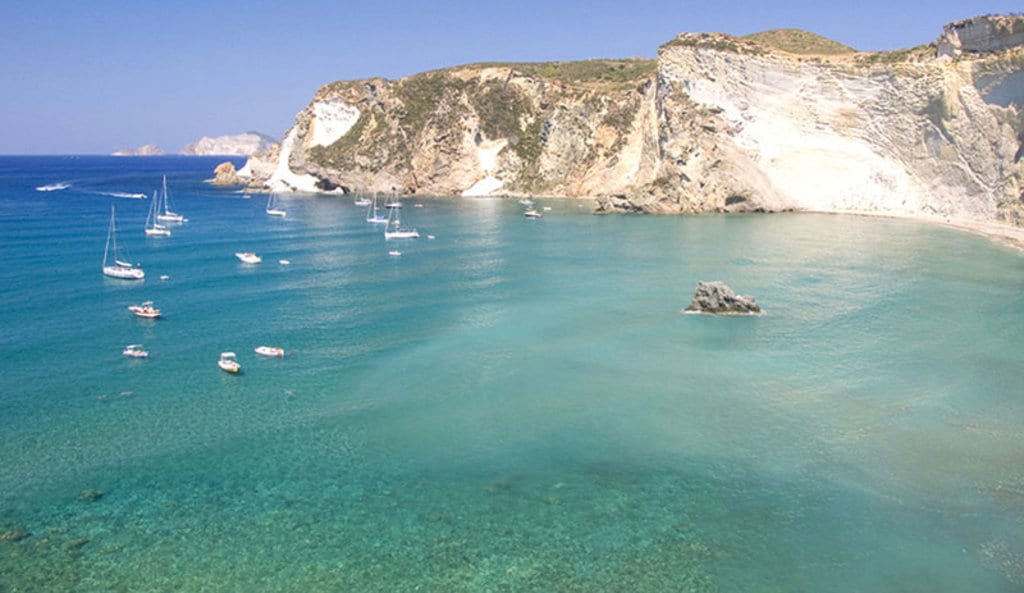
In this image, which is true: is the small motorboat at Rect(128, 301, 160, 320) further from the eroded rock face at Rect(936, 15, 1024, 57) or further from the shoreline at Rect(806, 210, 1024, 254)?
the eroded rock face at Rect(936, 15, 1024, 57)

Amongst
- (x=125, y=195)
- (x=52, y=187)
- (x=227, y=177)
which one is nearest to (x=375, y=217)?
(x=125, y=195)

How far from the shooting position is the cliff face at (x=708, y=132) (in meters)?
76.6

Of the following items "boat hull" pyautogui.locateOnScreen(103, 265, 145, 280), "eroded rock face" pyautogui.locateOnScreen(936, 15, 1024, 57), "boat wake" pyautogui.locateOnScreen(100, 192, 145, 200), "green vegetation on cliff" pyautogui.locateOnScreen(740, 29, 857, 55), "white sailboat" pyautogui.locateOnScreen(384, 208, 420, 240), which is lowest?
"boat hull" pyautogui.locateOnScreen(103, 265, 145, 280)

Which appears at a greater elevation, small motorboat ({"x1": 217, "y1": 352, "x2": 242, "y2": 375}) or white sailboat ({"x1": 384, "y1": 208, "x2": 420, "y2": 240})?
white sailboat ({"x1": 384, "y1": 208, "x2": 420, "y2": 240})

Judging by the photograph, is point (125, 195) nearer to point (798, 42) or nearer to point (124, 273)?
point (124, 273)

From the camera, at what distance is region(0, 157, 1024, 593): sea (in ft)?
61.2

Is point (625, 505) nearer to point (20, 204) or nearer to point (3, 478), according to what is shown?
point (3, 478)

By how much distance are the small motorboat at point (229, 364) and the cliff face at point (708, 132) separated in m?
68.3

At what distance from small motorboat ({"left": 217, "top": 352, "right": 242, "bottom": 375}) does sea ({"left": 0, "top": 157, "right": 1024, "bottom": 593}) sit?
0.42 meters

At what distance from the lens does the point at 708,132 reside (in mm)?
90312

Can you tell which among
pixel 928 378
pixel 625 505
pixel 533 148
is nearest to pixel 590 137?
pixel 533 148

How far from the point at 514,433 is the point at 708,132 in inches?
2879

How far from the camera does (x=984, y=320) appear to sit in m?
40.8

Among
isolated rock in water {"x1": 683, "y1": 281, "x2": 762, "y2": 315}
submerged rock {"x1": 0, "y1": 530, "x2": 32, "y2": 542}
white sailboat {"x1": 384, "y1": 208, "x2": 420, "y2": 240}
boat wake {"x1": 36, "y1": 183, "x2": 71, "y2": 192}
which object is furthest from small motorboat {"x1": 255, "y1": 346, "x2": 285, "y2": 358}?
boat wake {"x1": 36, "y1": 183, "x2": 71, "y2": 192}
